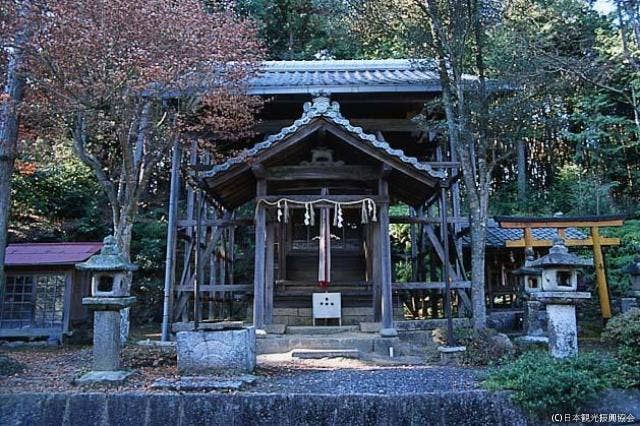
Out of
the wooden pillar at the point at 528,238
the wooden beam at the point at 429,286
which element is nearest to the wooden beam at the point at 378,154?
the wooden beam at the point at 429,286

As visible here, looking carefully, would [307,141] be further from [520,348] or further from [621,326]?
[621,326]

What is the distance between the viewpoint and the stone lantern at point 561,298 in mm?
6957

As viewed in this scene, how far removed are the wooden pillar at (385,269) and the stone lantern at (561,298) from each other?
285 cm

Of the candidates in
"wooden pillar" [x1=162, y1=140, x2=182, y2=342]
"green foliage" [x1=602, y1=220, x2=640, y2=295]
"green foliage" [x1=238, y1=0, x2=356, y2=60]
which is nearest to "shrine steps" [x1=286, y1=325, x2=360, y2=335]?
"wooden pillar" [x1=162, y1=140, x2=182, y2=342]

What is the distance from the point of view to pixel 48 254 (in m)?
12.7

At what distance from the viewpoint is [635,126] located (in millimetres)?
19594

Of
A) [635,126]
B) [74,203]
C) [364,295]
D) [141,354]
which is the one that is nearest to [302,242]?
[364,295]

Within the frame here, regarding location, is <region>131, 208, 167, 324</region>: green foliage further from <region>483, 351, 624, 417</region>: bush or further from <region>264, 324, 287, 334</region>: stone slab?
<region>483, 351, 624, 417</region>: bush

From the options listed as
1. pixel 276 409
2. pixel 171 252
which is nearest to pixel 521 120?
pixel 276 409

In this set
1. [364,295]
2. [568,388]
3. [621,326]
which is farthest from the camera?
[364,295]

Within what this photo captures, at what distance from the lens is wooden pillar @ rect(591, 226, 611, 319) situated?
1188 cm

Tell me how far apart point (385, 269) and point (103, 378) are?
522 centimetres

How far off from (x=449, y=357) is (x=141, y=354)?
16.8 feet

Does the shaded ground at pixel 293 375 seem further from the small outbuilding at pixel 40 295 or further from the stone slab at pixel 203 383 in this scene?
the small outbuilding at pixel 40 295
